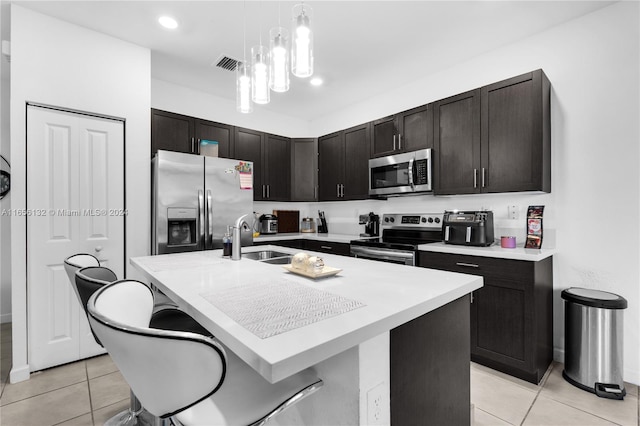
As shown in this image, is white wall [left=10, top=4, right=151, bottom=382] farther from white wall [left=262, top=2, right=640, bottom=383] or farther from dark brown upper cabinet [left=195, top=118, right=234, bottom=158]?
white wall [left=262, top=2, right=640, bottom=383]

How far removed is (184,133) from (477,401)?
3.64 metres

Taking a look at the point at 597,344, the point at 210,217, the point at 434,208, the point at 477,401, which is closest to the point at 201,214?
the point at 210,217

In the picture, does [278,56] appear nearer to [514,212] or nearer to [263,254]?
[263,254]

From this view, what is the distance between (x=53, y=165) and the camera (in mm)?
2449

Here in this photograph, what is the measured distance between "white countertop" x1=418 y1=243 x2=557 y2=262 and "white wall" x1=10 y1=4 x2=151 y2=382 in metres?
2.69

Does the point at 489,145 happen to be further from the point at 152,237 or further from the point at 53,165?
the point at 53,165

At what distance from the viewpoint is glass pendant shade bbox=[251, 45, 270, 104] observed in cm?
170

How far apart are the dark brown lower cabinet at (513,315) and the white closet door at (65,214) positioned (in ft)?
10.0

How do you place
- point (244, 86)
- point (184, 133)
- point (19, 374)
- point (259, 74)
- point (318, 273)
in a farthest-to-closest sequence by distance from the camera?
point (184, 133), point (19, 374), point (244, 86), point (259, 74), point (318, 273)

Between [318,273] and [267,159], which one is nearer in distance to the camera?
[318,273]

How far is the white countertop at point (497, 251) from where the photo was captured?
7.20 feet

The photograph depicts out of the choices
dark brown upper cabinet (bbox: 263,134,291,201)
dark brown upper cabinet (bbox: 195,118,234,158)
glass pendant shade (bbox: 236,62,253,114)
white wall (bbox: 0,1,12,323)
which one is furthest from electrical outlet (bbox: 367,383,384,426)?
white wall (bbox: 0,1,12,323)

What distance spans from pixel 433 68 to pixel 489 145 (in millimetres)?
1225

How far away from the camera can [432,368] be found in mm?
1237
